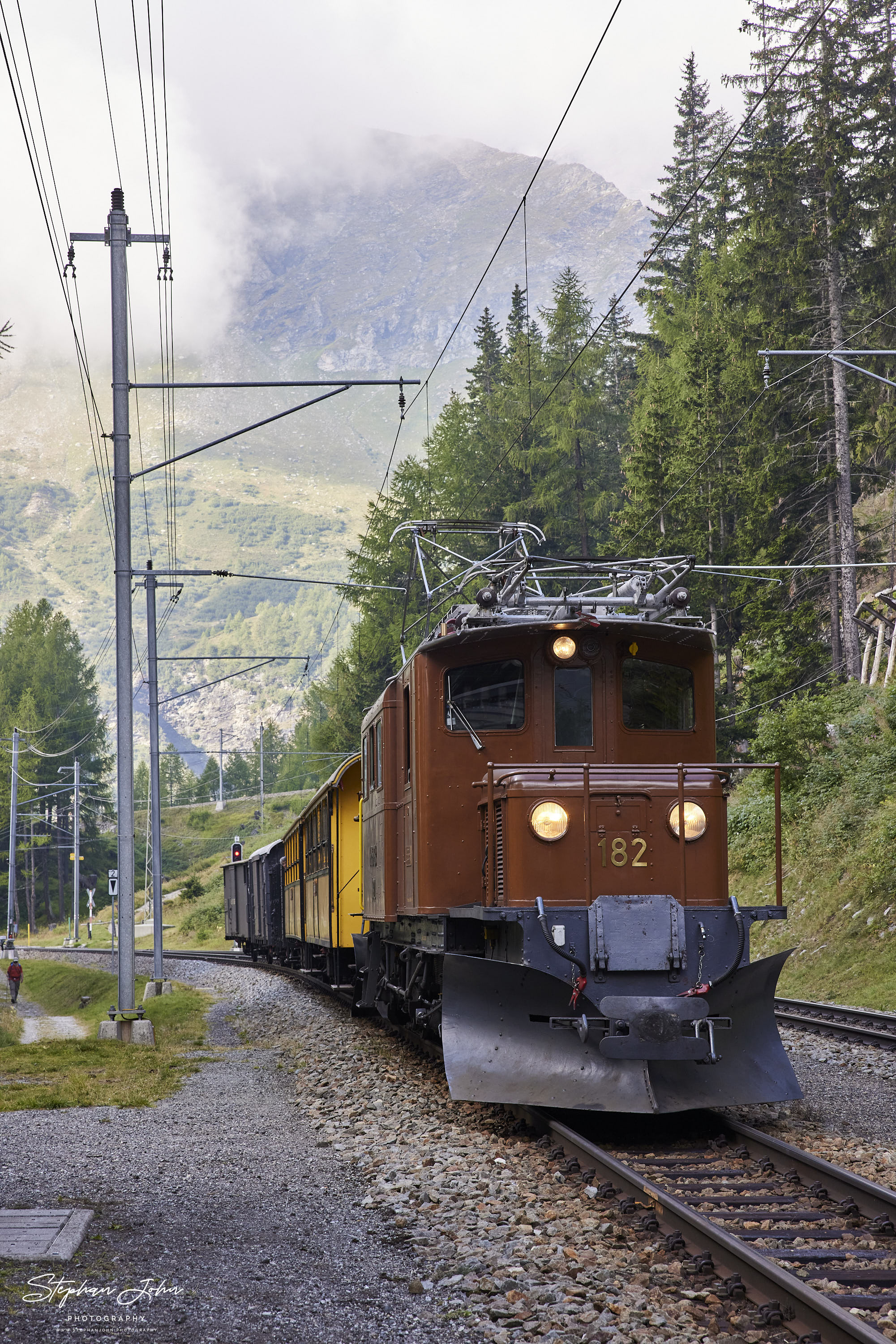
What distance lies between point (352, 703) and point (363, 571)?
595 cm

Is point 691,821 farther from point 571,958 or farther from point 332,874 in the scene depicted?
point 332,874

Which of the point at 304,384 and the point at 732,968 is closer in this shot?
the point at 732,968

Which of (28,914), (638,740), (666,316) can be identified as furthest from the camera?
(28,914)

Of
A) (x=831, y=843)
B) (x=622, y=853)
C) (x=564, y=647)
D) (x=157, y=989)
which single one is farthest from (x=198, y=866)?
(x=622, y=853)

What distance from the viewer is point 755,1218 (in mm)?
6184

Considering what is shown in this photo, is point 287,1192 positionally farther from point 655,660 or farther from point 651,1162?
point 655,660

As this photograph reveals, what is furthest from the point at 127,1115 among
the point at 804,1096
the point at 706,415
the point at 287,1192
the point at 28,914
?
the point at 28,914

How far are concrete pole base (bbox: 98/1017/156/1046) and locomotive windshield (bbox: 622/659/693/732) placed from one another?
863 cm

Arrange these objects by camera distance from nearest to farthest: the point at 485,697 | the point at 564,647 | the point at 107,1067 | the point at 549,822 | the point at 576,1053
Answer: the point at 576,1053
the point at 549,822
the point at 564,647
the point at 485,697
the point at 107,1067

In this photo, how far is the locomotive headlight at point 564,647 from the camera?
9.30 m

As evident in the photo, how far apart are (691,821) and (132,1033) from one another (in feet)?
30.5

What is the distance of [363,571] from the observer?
175 ft

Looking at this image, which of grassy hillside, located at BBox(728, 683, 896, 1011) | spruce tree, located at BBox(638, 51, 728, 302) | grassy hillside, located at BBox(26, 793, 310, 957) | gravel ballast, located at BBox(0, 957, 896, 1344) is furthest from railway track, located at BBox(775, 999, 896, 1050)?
spruce tree, located at BBox(638, 51, 728, 302)

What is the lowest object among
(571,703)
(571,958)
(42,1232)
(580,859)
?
(42,1232)
